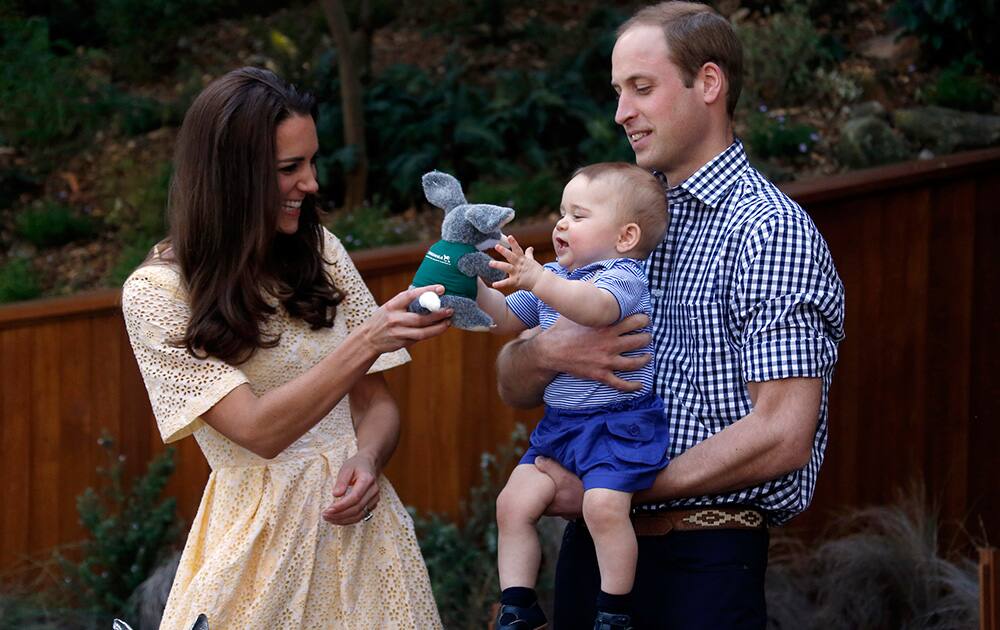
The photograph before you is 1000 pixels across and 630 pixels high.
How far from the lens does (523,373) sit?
117 inches

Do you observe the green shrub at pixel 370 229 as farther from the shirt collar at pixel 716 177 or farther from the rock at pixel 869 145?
the shirt collar at pixel 716 177

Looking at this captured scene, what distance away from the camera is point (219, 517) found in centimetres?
299

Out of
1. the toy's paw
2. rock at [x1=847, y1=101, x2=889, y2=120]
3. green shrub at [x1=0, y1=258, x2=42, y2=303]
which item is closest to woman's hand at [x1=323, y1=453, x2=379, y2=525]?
the toy's paw

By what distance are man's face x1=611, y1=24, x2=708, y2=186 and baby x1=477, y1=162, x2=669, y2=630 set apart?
0.23 ft

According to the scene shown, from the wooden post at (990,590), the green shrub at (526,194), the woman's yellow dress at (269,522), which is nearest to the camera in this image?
the woman's yellow dress at (269,522)

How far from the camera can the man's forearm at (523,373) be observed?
2.94 m

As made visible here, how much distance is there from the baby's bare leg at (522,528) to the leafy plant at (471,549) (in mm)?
2224

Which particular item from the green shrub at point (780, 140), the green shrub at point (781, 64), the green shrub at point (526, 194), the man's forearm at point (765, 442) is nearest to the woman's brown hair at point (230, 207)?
the man's forearm at point (765, 442)

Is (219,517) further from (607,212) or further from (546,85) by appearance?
(546,85)

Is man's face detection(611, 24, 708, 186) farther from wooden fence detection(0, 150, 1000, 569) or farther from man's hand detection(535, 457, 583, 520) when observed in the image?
wooden fence detection(0, 150, 1000, 569)

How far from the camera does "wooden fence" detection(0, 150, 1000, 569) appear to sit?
210 inches

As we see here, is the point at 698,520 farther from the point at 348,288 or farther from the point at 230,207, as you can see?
the point at 230,207

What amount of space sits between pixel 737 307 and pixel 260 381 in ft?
3.53

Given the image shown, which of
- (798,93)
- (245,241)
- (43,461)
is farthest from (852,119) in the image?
(245,241)
